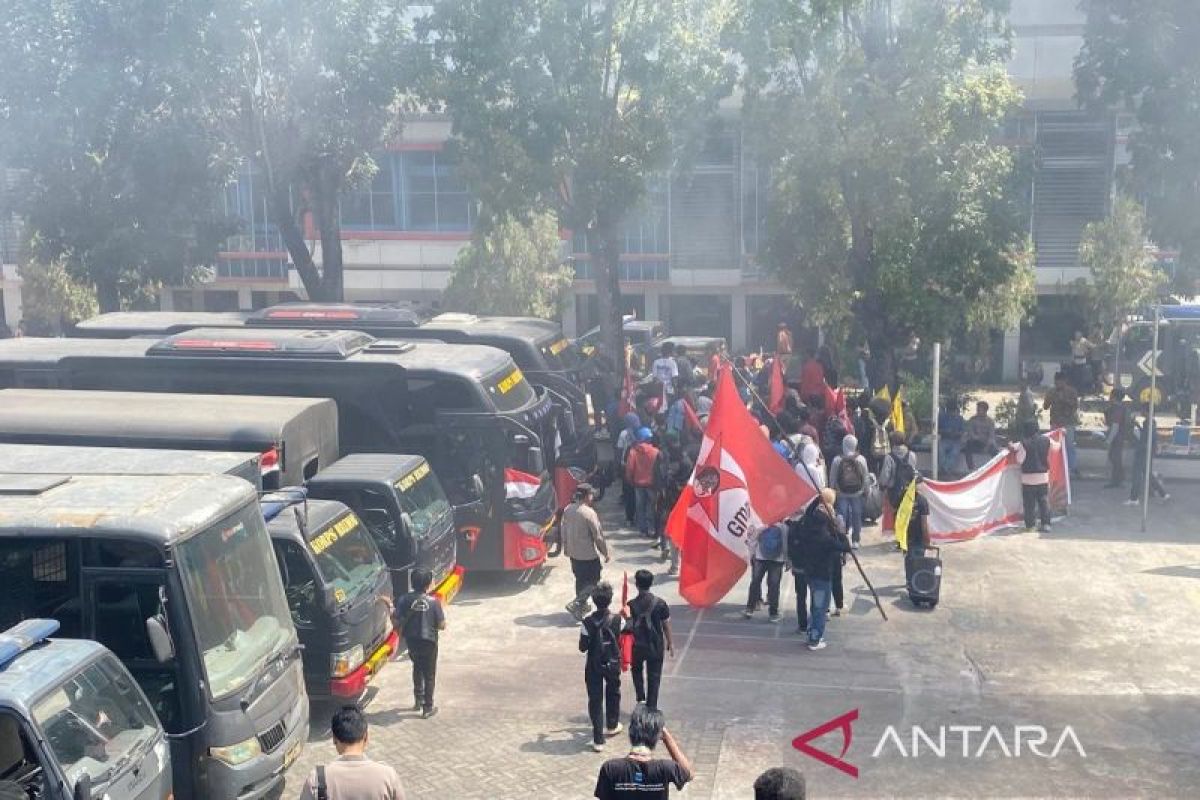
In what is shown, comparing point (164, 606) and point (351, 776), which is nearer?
point (351, 776)

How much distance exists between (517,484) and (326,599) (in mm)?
4329

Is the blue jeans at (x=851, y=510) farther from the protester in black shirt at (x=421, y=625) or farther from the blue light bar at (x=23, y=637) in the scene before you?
the blue light bar at (x=23, y=637)

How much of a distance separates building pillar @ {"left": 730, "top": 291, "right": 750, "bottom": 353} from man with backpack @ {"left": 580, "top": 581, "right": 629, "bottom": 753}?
2929 cm

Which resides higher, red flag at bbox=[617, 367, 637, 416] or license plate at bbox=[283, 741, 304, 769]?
red flag at bbox=[617, 367, 637, 416]

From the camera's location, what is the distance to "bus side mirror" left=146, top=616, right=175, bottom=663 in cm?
868

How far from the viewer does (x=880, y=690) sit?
12.0m

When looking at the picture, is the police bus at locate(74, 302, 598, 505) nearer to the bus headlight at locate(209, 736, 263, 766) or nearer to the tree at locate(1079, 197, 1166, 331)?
the bus headlight at locate(209, 736, 263, 766)

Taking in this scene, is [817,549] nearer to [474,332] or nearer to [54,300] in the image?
[474,332]

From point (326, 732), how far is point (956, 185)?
14.0 meters

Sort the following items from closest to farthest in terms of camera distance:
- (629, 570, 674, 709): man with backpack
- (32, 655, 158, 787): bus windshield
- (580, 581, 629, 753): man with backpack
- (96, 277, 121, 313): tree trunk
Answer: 1. (32, 655, 158, 787): bus windshield
2. (580, 581, 629, 753): man with backpack
3. (629, 570, 674, 709): man with backpack
4. (96, 277, 121, 313): tree trunk

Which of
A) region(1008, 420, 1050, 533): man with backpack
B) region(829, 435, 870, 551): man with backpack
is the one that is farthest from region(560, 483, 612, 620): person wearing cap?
region(1008, 420, 1050, 533): man with backpack

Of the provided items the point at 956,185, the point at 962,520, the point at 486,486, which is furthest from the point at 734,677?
the point at 956,185

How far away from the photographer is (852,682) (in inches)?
482

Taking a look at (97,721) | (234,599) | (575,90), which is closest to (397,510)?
(234,599)
